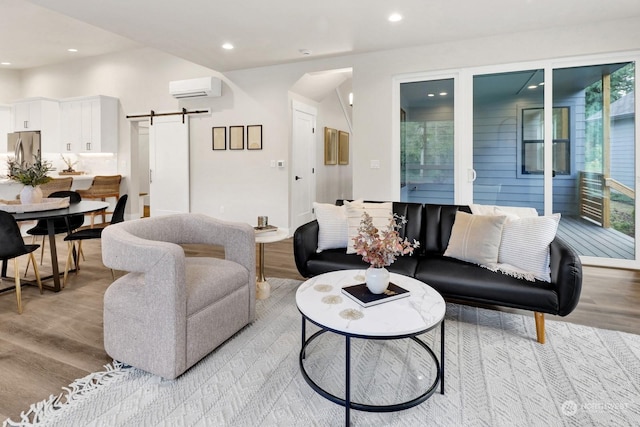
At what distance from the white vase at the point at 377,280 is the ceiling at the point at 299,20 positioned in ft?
8.86

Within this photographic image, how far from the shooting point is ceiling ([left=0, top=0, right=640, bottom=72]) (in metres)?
3.45

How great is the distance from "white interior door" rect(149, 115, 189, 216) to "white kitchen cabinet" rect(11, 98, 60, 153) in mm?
2284

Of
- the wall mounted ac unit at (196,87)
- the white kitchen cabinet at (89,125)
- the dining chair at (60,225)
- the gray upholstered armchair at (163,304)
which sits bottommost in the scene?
the gray upholstered armchair at (163,304)

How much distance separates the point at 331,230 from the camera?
3070 mm

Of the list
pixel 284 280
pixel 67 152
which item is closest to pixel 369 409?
pixel 284 280

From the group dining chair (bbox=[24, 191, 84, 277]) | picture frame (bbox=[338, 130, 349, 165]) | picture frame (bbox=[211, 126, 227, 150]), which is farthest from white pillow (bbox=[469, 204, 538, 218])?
picture frame (bbox=[338, 130, 349, 165])

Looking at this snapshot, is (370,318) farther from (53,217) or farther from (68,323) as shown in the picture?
(53,217)

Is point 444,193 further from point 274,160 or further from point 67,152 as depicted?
point 67,152

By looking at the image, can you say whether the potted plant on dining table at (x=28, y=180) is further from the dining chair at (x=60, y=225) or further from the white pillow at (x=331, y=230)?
the white pillow at (x=331, y=230)

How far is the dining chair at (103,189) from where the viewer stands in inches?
250

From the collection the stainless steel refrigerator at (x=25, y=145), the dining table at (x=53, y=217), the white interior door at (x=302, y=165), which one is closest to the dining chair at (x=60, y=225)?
the dining table at (x=53, y=217)

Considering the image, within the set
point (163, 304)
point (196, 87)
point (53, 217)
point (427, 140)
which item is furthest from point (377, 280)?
point (196, 87)

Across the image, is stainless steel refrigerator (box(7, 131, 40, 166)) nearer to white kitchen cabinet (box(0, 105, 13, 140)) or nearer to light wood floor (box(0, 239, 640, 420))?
white kitchen cabinet (box(0, 105, 13, 140))

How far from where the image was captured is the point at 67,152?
7254 mm
